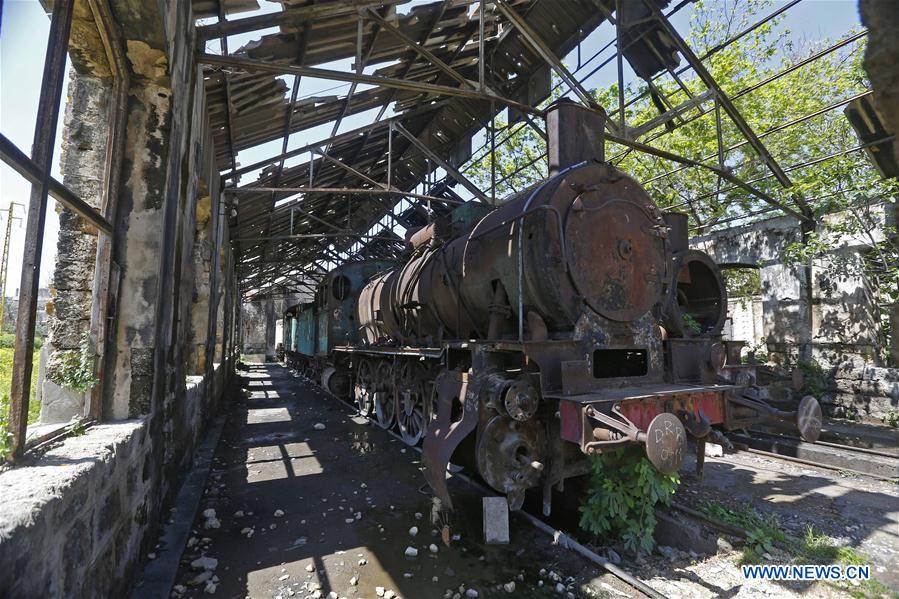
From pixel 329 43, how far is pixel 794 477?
832cm

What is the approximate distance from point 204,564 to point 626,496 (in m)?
3.20

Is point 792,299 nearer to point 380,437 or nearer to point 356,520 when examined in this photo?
point 380,437

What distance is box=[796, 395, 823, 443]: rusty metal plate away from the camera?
3.68 metres

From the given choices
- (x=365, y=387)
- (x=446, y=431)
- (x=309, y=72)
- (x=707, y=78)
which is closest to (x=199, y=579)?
(x=446, y=431)

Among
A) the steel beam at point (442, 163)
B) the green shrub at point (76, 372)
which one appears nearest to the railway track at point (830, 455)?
the green shrub at point (76, 372)

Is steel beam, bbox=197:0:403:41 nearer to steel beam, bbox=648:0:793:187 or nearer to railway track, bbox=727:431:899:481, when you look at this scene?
steel beam, bbox=648:0:793:187

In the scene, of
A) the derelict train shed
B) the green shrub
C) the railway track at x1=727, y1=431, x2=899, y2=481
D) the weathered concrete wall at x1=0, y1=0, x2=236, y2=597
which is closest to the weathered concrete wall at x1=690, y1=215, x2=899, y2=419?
the derelict train shed

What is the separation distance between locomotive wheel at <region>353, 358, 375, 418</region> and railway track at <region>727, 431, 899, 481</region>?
5.85 metres

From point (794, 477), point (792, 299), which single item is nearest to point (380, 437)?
point (794, 477)

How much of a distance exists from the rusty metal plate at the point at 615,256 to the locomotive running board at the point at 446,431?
1296 millimetres

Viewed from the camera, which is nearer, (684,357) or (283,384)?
(684,357)

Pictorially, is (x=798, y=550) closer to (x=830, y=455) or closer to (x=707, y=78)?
(x=830, y=455)

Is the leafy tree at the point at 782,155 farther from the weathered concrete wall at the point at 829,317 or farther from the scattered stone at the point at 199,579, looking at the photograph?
the scattered stone at the point at 199,579

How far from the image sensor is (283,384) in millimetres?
15805
